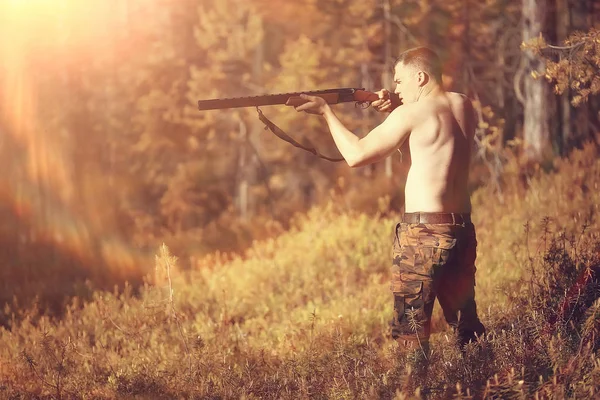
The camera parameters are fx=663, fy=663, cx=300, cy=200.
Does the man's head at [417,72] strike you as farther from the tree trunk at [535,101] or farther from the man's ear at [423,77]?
the tree trunk at [535,101]

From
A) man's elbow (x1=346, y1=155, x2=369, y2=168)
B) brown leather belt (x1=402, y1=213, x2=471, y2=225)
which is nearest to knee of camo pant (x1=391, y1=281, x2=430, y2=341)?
brown leather belt (x1=402, y1=213, x2=471, y2=225)

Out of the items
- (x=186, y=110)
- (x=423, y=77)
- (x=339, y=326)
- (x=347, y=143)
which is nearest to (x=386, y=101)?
(x=423, y=77)

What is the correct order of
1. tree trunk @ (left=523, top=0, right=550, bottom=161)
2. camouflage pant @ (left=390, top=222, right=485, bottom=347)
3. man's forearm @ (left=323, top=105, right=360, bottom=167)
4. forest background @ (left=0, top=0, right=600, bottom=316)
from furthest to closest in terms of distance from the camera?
forest background @ (left=0, top=0, right=600, bottom=316)
tree trunk @ (left=523, top=0, right=550, bottom=161)
man's forearm @ (left=323, top=105, right=360, bottom=167)
camouflage pant @ (left=390, top=222, right=485, bottom=347)

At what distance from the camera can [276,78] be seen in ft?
57.9

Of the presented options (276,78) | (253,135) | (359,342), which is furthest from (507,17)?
(359,342)

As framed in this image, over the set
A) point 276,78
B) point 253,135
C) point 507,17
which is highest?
point 507,17

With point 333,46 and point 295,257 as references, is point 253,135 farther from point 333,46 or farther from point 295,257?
point 295,257

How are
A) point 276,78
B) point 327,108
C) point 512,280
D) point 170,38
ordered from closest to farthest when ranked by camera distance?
point 327,108 → point 512,280 → point 276,78 → point 170,38

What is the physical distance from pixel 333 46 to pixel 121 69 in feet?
21.6

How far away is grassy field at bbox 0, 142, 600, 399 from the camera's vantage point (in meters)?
4.31

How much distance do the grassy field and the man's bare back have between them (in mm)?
1008

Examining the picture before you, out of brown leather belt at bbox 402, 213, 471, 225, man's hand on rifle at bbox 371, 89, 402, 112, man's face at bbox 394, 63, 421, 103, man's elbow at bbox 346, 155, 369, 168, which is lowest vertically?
brown leather belt at bbox 402, 213, 471, 225

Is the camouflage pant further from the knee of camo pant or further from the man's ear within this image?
the man's ear

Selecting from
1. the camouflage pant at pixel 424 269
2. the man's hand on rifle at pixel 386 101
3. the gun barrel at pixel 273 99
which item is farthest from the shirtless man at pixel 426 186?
the gun barrel at pixel 273 99
